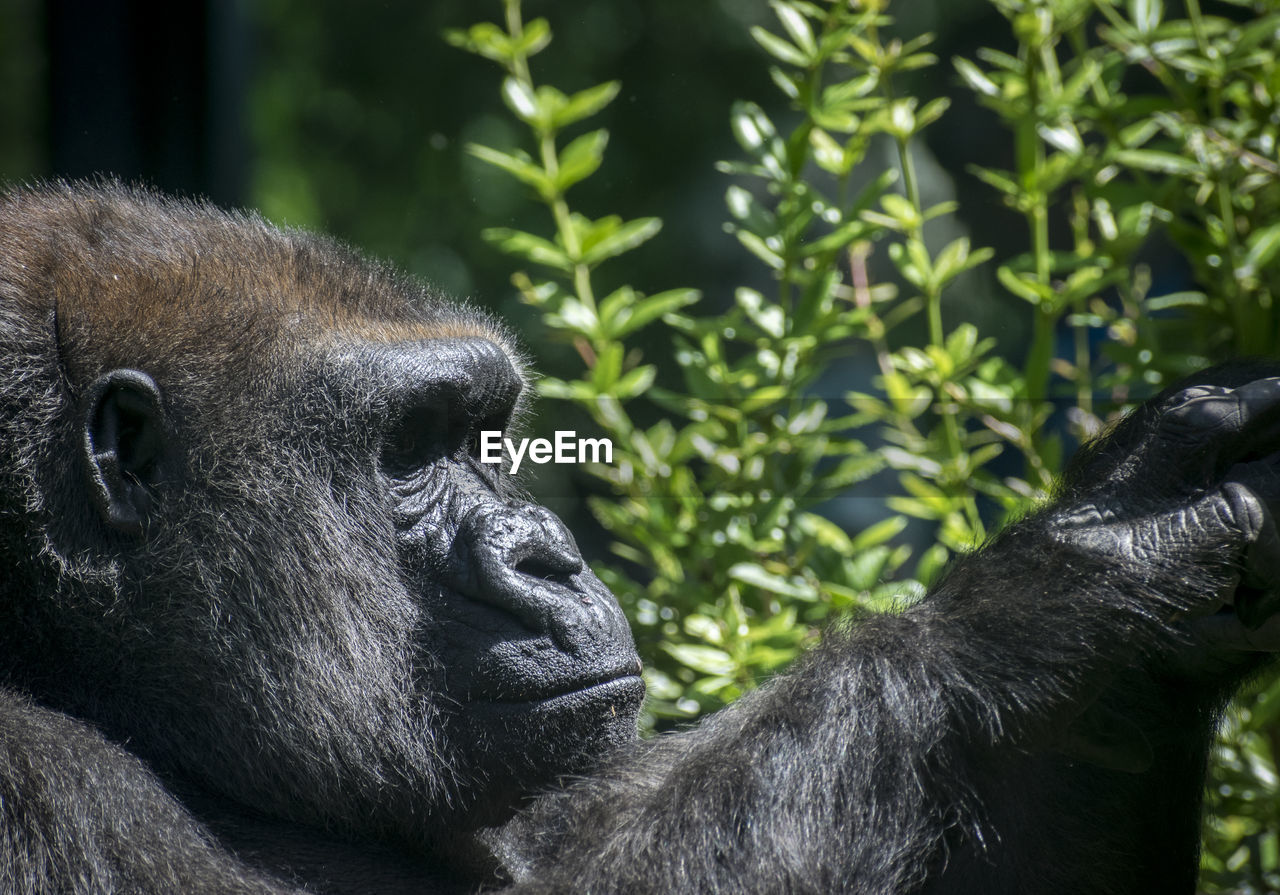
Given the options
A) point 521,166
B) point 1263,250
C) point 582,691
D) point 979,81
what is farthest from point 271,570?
point 1263,250

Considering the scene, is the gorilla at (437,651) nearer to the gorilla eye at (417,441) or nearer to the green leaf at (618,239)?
the gorilla eye at (417,441)

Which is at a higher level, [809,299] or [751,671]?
[809,299]

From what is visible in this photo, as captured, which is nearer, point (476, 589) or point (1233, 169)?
point (476, 589)

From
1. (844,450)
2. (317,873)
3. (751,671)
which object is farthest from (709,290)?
(317,873)

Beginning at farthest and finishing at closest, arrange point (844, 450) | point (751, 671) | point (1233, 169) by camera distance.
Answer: point (844, 450), point (751, 671), point (1233, 169)

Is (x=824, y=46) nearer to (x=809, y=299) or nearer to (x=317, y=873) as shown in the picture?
(x=809, y=299)

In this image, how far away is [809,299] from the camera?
Result: 3.37m

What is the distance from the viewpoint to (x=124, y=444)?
233 centimetres

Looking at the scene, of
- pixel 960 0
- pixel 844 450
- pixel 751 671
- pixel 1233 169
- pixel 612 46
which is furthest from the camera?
pixel 612 46

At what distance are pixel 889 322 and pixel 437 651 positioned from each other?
2016mm

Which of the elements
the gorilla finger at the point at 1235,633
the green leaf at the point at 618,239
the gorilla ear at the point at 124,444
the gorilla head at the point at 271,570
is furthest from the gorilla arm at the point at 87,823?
the green leaf at the point at 618,239

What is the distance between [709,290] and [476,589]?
10.7 ft

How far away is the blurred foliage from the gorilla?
803mm

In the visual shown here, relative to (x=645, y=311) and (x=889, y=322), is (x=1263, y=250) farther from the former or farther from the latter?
(x=645, y=311)
